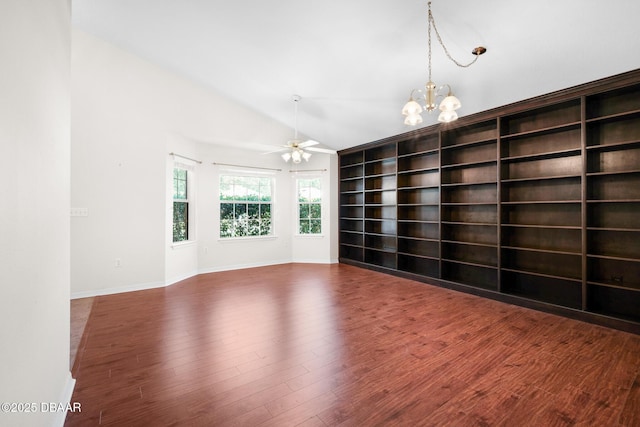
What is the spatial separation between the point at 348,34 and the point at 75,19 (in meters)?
3.58

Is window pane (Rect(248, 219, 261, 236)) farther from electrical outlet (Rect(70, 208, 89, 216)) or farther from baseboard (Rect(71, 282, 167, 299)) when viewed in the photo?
electrical outlet (Rect(70, 208, 89, 216))

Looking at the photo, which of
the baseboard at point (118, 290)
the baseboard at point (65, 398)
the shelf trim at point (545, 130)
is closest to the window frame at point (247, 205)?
the baseboard at point (118, 290)

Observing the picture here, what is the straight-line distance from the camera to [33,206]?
125 cm

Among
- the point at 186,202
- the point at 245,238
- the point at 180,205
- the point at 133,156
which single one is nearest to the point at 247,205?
the point at 245,238

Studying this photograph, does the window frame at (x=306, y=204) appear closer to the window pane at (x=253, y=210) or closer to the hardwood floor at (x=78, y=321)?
the window pane at (x=253, y=210)

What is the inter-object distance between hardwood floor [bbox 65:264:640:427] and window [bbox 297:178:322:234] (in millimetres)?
3054

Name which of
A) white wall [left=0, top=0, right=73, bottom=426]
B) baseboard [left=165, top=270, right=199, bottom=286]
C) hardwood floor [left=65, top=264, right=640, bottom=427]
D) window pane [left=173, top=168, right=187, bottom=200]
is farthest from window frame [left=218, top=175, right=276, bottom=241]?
white wall [left=0, top=0, right=73, bottom=426]

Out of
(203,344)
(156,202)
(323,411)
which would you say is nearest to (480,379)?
(323,411)

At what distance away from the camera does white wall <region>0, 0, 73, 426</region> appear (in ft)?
3.23

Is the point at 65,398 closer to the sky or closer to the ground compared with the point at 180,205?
closer to the ground

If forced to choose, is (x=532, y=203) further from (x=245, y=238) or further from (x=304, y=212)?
(x=245, y=238)

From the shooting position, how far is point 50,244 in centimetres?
154

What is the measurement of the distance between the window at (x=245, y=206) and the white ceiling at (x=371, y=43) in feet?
6.69

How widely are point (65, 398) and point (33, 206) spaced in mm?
1392
